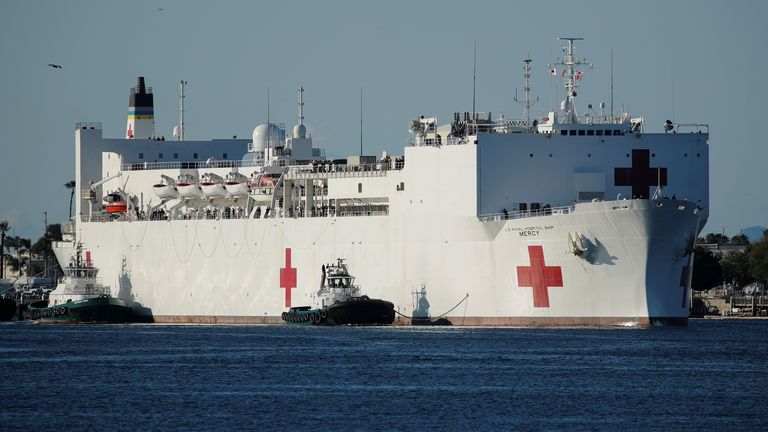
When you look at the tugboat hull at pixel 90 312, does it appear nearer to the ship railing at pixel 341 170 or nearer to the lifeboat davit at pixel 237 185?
the lifeboat davit at pixel 237 185

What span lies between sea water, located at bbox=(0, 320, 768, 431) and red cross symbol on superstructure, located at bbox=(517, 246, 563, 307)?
1.06 metres

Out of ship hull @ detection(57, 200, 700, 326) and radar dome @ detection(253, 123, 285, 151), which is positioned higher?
radar dome @ detection(253, 123, 285, 151)

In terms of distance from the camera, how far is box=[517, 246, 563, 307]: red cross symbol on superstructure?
2076 inches

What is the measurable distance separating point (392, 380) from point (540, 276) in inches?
502

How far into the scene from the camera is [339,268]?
58250 millimetres

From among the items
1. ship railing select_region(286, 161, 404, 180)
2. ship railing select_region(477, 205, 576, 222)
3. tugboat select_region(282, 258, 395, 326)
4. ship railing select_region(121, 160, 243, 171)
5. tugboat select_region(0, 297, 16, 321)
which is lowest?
tugboat select_region(0, 297, 16, 321)

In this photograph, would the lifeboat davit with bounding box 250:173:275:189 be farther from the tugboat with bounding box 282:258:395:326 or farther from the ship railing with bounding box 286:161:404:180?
the tugboat with bounding box 282:258:395:326

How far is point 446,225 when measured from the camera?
5591cm

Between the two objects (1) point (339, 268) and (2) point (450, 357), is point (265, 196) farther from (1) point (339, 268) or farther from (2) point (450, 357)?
(2) point (450, 357)

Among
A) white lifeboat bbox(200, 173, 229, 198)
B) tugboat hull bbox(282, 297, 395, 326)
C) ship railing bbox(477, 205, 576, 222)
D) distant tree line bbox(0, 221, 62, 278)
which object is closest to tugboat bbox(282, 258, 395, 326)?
tugboat hull bbox(282, 297, 395, 326)

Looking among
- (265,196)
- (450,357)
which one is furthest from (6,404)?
(265,196)

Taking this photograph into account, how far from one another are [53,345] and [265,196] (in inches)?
507

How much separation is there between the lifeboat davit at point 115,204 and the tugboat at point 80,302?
190 cm

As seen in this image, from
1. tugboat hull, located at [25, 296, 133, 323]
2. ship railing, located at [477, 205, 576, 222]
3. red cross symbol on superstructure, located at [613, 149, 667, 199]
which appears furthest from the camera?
tugboat hull, located at [25, 296, 133, 323]
